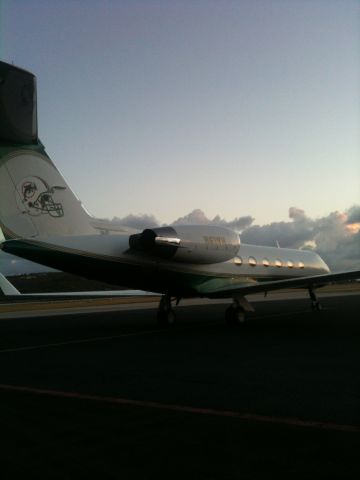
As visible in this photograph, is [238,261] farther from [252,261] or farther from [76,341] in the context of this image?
[76,341]

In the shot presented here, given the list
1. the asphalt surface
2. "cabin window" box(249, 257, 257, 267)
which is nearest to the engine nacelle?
"cabin window" box(249, 257, 257, 267)

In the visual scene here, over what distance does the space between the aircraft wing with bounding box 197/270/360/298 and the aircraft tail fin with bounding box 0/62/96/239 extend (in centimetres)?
451

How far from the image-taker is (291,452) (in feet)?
14.9

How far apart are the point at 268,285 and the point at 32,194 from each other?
7676mm

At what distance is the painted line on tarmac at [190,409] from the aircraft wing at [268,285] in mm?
9900

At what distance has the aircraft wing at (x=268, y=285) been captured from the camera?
15619 mm

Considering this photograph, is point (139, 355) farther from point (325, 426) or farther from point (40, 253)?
point (325, 426)

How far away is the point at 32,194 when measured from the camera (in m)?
15.1

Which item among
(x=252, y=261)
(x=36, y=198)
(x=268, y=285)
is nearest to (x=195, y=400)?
(x=268, y=285)

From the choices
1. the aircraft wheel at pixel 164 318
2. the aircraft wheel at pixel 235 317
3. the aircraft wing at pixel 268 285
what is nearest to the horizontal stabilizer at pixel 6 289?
the aircraft wheel at pixel 164 318

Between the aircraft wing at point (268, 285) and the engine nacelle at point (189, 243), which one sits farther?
the aircraft wing at point (268, 285)

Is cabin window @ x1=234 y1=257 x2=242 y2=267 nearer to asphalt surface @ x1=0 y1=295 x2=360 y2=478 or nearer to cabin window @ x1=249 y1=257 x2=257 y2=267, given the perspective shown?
cabin window @ x1=249 y1=257 x2=257 y2=267

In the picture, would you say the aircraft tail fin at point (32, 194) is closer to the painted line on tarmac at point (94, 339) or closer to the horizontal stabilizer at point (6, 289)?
the painted line on tarmac at point (94, 339)

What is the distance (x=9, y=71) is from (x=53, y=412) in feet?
28.7
